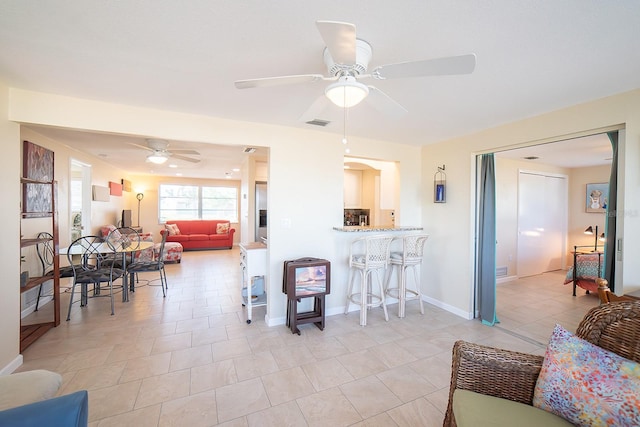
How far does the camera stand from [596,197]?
5.69 m

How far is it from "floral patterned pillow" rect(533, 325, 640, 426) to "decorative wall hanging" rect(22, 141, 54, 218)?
415 centimetres

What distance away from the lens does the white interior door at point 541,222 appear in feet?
17.9

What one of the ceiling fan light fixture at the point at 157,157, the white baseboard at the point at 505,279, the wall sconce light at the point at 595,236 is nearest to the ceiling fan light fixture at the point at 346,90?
→ the ceiling fan light fixture at the point at 157,157

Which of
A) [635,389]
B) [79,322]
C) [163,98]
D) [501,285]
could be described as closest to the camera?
[635,389]

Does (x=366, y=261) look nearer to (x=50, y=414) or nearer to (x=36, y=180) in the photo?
(x=50, y=414)

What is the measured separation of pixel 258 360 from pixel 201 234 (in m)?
7.33

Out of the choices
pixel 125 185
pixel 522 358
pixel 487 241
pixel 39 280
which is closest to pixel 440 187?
pixel 487 241

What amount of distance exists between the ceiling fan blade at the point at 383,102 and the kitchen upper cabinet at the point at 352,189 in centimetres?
463

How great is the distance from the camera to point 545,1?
1.26 metres

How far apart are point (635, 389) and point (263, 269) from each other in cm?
306

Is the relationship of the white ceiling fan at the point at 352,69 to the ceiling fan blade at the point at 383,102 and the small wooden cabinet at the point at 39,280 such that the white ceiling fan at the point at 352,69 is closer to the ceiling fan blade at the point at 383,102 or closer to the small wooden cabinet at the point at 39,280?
the ceiling fan blade at the point at 383,102

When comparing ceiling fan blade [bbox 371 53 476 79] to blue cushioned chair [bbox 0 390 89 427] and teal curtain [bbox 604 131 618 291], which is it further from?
teal curtain [bbox 604 131 618 291]

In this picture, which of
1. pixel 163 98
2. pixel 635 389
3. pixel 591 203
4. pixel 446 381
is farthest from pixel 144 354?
pixel 591 203

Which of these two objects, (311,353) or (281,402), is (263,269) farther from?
(281,402)
